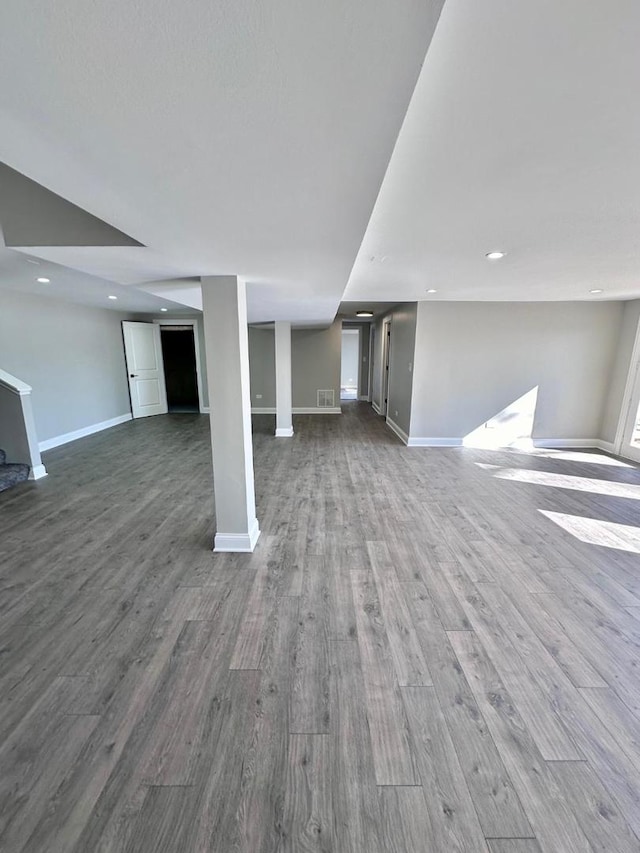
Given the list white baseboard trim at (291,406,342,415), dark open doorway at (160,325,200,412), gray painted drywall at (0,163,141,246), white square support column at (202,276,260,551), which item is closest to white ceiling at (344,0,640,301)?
white square support column at (202,276,260,551)

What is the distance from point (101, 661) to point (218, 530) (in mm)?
1069

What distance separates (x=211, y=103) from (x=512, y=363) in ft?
18.1

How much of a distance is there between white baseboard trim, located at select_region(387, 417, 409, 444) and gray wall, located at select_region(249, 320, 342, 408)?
5.42ft

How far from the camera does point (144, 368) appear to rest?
23.9ft

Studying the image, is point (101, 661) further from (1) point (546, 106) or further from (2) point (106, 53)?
(1) point (546, 106)

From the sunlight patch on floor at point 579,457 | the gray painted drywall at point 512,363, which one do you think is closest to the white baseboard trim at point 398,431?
the gray painted drywall at point 512,363

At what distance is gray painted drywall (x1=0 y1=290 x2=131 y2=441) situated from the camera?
4672 mm

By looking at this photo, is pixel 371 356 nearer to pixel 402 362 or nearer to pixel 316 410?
pixel 316 410

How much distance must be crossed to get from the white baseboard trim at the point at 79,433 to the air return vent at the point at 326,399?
3985 millimetres

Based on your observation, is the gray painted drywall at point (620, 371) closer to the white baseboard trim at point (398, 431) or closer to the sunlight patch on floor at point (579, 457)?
the sunlight patch on floor at point (579, 457)

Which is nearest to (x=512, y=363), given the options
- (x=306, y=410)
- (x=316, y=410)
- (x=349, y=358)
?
(x=316, y=410)

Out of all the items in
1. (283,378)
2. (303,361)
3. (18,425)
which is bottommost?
(18,425)

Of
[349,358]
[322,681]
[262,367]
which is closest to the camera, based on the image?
[322,681]

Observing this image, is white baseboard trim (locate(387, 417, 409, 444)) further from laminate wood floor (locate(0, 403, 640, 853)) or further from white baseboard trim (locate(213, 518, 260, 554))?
white baseboard trim (locate(213, 518, 260, 554))
